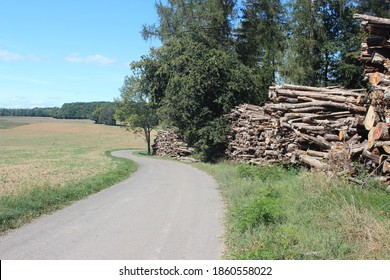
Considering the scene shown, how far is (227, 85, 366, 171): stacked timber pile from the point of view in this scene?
10.5m

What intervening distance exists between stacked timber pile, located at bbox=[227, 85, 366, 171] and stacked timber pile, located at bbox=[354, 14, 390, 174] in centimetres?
62

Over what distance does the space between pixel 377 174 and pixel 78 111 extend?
605ft

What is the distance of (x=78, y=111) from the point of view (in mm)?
183250

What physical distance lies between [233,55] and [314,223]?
29.9 m

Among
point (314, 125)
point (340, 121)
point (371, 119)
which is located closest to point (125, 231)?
point (371, 119)

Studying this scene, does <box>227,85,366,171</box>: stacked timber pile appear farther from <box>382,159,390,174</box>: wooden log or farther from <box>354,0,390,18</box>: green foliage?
<box>354,0,390,18</box>: green foliage

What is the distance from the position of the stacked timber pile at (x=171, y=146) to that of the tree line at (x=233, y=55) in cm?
309

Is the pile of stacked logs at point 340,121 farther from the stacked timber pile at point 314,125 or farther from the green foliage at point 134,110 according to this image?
the green foliage at point 134,110

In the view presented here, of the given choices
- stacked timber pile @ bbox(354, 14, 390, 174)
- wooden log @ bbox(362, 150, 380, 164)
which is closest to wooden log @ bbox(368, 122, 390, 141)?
stacked timber pile @ bbox(354, 14, 390, 174)

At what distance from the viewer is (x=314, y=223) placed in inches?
275

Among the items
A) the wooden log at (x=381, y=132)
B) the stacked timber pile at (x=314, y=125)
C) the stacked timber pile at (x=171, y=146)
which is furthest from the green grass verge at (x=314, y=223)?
the stacked timber pile at (x=171, y=146)

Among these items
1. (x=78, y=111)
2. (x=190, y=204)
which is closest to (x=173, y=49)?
(x=190, y=204)

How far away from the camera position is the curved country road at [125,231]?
665 centimetres

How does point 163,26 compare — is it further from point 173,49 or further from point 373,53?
point 373,53
